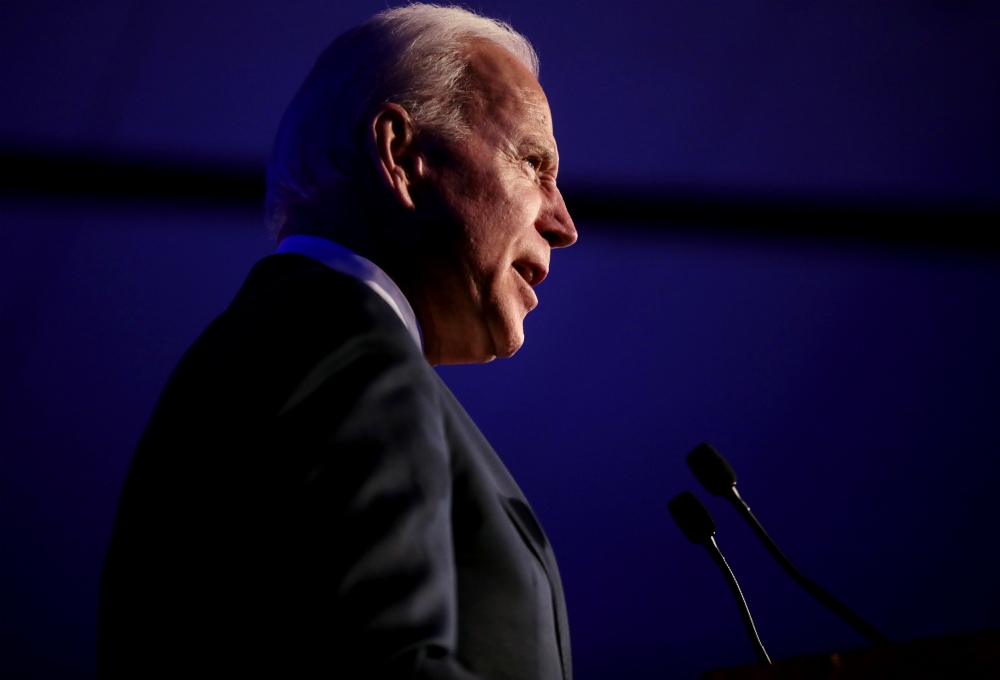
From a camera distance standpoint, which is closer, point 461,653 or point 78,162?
point 461,653

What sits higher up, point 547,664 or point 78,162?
point 78,162

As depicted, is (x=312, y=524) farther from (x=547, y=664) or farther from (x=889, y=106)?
(x=889, y=106)

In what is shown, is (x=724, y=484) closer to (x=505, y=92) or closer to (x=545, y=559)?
(x=545, y=559)

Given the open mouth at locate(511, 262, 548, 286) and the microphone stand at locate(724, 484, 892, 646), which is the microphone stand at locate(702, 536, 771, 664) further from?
the open mouth at locate(511, 262, 548, 286)

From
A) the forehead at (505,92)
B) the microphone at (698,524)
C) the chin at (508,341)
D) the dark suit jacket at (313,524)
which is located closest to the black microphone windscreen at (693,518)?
the microphone at (698,524)

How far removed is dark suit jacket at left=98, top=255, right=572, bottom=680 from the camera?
1.74ft

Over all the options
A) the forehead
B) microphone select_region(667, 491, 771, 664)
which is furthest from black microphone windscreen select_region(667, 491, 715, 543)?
the forehead

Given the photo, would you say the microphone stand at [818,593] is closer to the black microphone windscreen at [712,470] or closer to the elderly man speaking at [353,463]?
the black microphone windscreen at [712,470]

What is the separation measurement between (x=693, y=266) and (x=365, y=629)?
1.91 m

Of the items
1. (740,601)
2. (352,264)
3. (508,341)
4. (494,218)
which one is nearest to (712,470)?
(740,601)

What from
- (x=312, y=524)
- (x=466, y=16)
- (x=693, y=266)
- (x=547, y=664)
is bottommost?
(x=547, y=664)

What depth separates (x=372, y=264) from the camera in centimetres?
93

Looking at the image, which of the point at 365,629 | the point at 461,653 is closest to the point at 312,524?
the point at 365,629

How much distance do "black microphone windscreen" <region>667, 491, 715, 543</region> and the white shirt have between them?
458 mm
